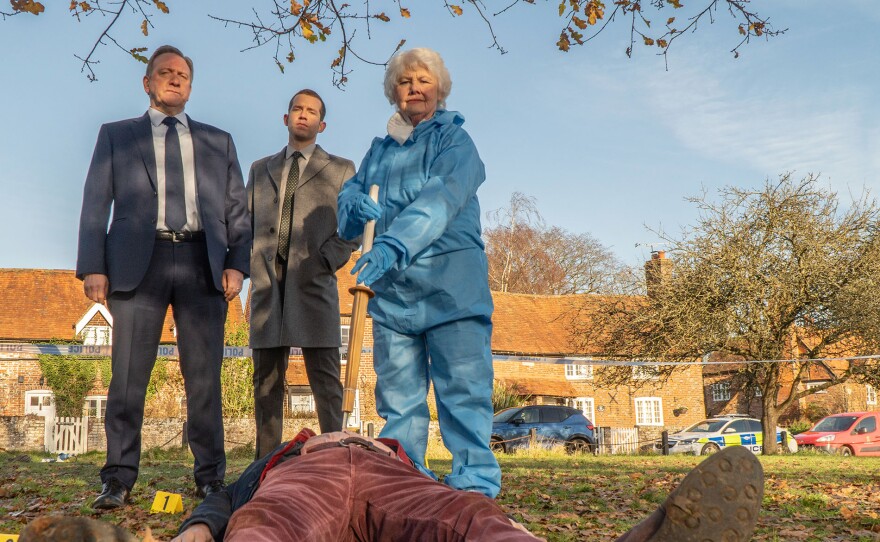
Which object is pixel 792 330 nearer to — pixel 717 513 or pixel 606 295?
pixel 606 295

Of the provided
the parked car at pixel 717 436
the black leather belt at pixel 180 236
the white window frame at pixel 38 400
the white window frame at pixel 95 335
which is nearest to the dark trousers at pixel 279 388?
the black leather belt at pixel 180 236

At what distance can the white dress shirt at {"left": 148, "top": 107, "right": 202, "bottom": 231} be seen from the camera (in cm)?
473

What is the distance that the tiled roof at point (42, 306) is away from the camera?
34.5 metres

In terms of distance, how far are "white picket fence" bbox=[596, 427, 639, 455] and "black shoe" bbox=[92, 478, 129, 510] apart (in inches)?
822

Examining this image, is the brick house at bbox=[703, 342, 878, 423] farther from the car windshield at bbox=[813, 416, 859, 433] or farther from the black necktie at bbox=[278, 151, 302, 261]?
the black necktie at bbox=[278, 151, 302, 261]

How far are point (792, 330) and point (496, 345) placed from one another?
51.2ft

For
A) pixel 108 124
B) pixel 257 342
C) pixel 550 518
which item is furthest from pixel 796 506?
pixel 108 124

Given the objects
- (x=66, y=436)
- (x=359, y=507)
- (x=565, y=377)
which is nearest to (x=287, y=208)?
(x=359, y=507)

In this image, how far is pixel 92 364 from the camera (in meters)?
32.5

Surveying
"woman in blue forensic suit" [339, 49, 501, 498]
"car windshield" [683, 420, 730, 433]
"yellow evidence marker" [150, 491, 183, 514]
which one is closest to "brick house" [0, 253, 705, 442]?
"car windshield" [683, 420, 730, 433]

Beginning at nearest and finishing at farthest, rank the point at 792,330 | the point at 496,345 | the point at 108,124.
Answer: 1. the point at 108,124
2. the point at 792,330
3. the point at 496,345

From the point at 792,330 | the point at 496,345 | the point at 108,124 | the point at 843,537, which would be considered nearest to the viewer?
the point at 843,537

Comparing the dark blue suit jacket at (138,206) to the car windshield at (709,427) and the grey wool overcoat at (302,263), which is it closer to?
the grey wool overcoat at (302,263)

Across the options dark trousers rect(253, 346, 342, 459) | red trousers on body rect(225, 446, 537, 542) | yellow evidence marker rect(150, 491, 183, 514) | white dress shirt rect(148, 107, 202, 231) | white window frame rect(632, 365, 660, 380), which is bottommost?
yellow evidence marker rect(150, 491, 183, 514)
